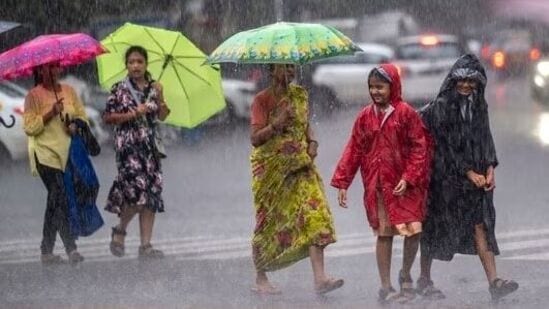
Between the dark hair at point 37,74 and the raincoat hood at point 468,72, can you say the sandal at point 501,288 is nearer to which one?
the raincoat hood at point 468,72

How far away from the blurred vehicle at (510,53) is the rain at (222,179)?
3.56ft

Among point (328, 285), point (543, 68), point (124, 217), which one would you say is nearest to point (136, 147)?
point (124, 217)

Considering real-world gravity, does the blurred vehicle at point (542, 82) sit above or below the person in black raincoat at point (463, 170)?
below

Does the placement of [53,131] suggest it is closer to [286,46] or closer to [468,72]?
[286,46]

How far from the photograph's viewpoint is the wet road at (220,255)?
9727mm

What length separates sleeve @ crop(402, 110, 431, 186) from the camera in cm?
908

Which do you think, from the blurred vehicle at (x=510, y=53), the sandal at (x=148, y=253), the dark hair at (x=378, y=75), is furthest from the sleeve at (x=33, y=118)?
the blurred vehicle at (x=510, y=53)

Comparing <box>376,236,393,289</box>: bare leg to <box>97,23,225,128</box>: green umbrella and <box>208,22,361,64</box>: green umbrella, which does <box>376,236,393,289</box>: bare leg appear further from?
<box>97,23,225,128</box>: green umbrella

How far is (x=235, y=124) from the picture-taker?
2481 cm

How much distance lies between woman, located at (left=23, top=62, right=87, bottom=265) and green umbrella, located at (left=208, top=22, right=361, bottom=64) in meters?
1.82

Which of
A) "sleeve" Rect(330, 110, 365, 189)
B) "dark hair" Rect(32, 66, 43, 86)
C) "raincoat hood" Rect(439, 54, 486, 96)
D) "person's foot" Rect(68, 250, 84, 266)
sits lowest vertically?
"person's foot" Rect(68, 250, 84, 266)

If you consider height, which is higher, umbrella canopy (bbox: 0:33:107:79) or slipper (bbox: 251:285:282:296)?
umbrella canopy (bbox: 0:33:107:79)

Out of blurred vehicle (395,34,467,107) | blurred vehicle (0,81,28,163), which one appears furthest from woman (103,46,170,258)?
blurred vehicle (395,34,467,107)

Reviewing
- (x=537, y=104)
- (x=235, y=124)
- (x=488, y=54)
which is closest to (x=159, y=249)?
(x=235, y=124)
